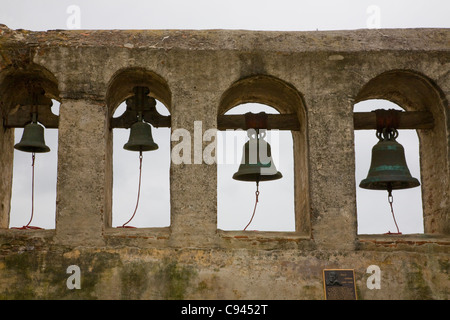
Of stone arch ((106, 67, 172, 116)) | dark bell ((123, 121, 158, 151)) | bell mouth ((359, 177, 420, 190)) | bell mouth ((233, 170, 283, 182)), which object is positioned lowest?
bell mouth ((359, 177, 420, 190))

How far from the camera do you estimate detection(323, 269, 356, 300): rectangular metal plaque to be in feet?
21.8

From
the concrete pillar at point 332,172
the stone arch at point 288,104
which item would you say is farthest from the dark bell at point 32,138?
the concrete pillar at point 332,172

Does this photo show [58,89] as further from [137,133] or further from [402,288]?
[402,288]

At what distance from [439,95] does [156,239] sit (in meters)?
3.26

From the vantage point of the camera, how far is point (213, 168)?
22.9 feet

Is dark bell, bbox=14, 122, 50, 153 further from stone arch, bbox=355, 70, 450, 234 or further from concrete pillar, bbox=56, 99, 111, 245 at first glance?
stone arch, bbox=355, 70, 450, 234

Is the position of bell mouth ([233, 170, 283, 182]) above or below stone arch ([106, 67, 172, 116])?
below

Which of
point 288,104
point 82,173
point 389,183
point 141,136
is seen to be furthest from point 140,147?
point 389,183

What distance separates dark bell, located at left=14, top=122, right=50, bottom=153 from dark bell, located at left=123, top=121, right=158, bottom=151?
921 millimetres

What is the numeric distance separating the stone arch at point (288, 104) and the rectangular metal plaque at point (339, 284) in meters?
0.54

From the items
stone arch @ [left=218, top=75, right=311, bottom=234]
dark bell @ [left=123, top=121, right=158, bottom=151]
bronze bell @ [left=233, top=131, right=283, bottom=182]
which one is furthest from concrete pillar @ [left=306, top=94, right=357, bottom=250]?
dark bell @ [left=123, top=121, right=158, bottom=151]

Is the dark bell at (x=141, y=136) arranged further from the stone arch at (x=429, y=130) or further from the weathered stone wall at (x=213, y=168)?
the stone arch at (x=429, y=130)

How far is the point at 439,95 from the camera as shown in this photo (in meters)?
7.25
